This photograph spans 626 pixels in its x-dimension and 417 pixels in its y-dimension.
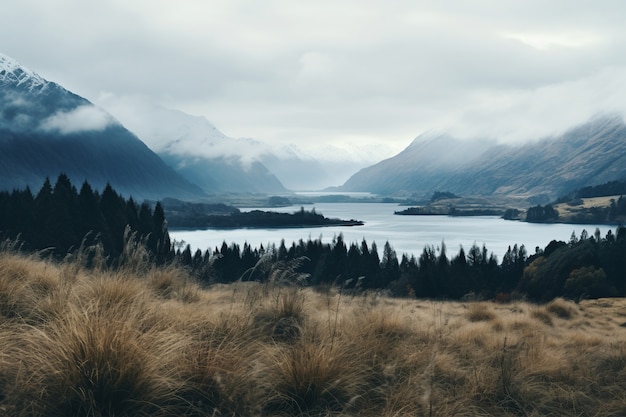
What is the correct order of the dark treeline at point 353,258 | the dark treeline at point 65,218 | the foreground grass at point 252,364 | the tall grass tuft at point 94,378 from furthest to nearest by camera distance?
the dark treeline at point 353,258 → the dark treeline at point 65,218 → the foreground grass at point 252,364 → the tall grass tuft at point 94,378

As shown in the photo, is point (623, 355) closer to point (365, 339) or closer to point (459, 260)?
point (365, 339)

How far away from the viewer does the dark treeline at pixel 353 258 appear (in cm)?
5925

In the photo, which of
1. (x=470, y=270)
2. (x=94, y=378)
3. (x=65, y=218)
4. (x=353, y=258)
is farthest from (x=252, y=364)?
(x=353, y=258)

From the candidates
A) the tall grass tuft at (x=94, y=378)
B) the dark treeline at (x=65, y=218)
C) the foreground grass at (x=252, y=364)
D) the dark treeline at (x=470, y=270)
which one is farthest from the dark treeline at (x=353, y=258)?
the tall grass tuft at (x=94, y=378)

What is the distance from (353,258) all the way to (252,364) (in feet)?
295

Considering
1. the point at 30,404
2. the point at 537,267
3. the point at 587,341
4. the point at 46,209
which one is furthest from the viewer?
the point at 537,267

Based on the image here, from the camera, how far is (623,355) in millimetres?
8250

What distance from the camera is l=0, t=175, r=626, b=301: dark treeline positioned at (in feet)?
A: 194

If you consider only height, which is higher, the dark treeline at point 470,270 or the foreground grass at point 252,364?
the foreground grass at point 252,364

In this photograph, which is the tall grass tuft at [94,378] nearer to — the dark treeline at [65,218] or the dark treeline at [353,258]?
the dark treeline at [353,258]

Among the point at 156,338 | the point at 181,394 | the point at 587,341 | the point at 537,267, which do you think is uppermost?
the point at 156,338

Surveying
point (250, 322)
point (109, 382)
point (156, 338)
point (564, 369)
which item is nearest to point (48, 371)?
point (109, 382)

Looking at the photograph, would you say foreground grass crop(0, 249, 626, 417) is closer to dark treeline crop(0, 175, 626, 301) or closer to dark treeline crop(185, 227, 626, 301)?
dark treeline crop(0, 175, 626, 301)

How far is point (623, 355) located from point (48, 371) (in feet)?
28.1
